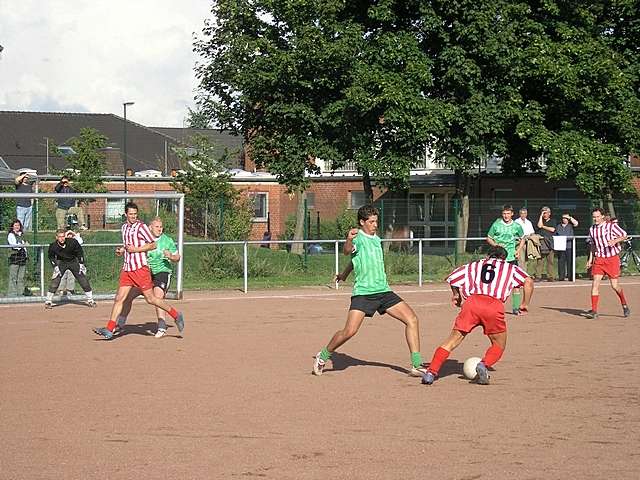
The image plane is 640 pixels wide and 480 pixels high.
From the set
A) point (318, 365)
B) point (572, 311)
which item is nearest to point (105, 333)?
point (318, 365)

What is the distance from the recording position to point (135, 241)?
15.1m

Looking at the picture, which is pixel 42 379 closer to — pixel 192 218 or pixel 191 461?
Answer: pixel 191 461

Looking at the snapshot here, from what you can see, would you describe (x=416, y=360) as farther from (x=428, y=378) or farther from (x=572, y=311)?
(x=572, y=311)

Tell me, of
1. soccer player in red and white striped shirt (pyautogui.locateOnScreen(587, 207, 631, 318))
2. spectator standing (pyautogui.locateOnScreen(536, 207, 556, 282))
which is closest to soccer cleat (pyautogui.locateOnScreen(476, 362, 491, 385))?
soccer player in red and white striped shirt (pyautogui.locateOnScreen(587, 207, 631, 318))

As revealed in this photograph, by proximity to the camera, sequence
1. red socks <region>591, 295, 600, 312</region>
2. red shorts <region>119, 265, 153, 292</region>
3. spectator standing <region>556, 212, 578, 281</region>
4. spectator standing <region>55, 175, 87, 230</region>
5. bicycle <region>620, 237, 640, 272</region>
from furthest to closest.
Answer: bicycle <region>620, 237, 640, 272</region> < spectator standing <region>556, 212, 578, 281</region> < spectator standing <region>55, 175, 87, 230</region> < red socks <region>591, 295, 600, 312</region> < red shorts <region>119, 265, 153, 292</region>

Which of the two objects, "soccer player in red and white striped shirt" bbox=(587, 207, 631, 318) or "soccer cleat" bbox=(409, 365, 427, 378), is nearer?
"soccer cleat" bbox=(409, 365, 427, 378)

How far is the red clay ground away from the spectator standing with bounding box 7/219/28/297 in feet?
17.3

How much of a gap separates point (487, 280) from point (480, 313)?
345 mm

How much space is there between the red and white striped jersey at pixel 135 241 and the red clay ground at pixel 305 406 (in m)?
1.07

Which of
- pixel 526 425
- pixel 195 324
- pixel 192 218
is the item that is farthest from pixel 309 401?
pixel 192 218

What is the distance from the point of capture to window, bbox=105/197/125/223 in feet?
80.2

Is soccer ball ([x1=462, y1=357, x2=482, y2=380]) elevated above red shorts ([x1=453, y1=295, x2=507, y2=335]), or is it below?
below

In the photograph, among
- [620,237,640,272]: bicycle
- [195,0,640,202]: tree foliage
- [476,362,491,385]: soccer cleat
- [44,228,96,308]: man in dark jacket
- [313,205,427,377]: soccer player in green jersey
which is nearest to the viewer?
[476,362,491,385]: soccer cleat

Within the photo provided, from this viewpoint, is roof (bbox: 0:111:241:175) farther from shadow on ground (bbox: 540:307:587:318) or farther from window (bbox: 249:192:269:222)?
shadow on ground (bbox: 540:307:587:318)
